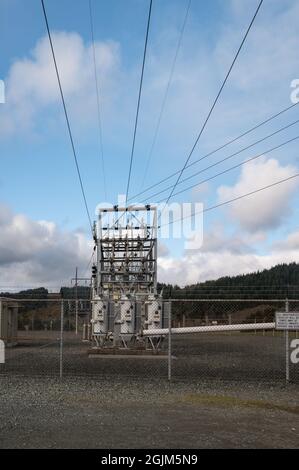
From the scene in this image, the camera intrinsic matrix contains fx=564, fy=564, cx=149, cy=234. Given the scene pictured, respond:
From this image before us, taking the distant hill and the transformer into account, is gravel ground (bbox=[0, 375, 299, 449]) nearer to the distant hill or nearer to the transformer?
the transformer

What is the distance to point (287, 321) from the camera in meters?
14.5

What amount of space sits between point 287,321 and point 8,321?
20497mm

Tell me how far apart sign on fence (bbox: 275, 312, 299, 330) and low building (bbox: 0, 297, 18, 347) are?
→ 17.4m

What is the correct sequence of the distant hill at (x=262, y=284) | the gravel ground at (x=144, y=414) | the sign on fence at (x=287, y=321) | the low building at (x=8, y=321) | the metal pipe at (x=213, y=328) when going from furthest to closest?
the distant hill at (x=262, y=284) < the low building at (x=8, y=321) < the metal pipe at (x=213, y=328) < the sign on fence at (x=287, y=321) < the gravel ground at (x=144, y=414)

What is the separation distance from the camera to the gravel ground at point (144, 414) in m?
7.67

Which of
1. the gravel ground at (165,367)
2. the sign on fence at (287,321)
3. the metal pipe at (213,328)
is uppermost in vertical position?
the sign on fence at (287,321)

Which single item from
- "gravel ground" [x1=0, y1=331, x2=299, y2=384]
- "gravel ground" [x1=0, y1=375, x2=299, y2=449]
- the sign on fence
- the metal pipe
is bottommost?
"gravel ground" [x1=0, y1=331, x2=299, y2=384]

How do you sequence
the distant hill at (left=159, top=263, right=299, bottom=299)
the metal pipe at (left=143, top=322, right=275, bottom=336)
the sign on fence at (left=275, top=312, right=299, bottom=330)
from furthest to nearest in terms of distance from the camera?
the distant hill at (left=159, top=263, right=299, bottom=299) < the metal pipe at (left=143, top=322, right=275, bottom=336) < the sign on fence at (left=275, top=312, right=299, bottom=330)

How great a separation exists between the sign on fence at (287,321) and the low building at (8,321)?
17387mm

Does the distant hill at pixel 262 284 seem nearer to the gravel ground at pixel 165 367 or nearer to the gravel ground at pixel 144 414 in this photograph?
the gravel ground at pixel 165 367

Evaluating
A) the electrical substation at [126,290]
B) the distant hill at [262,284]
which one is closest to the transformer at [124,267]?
the electrical substation at [126,290]

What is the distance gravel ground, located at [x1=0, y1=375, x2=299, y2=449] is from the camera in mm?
7672

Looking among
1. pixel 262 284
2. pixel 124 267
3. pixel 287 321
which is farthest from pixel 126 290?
pixel 262 284

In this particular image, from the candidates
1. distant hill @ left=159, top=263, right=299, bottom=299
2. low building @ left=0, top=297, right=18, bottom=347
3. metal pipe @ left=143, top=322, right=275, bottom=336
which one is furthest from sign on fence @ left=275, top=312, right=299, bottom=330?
distant hill @ left=159, top=263, right=299, bottom=299
